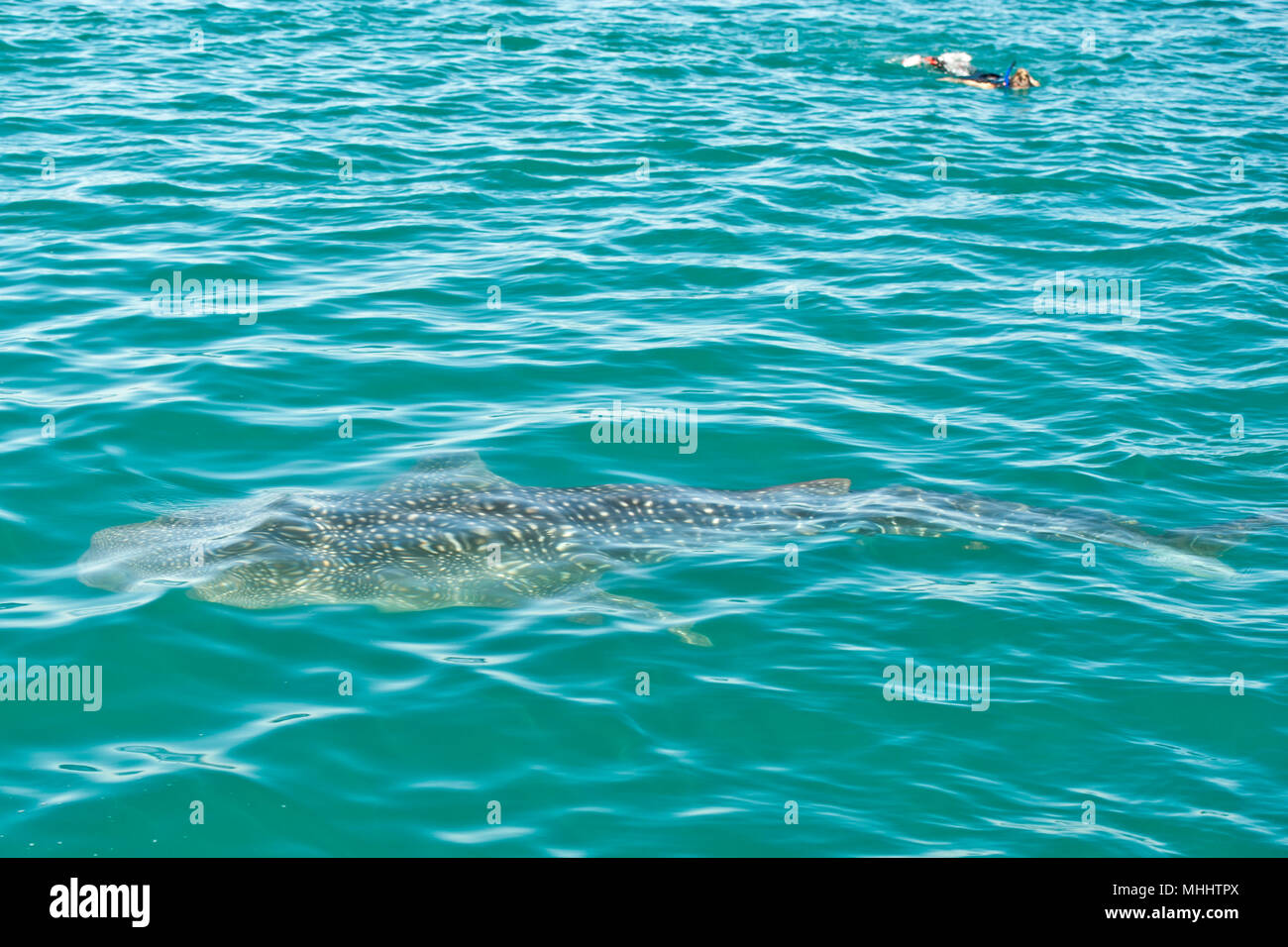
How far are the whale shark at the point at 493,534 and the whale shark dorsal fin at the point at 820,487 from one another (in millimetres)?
18

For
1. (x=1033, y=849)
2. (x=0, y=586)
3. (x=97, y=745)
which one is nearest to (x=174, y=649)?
(x=97, y=745)

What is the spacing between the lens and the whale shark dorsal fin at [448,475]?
37.9 feet

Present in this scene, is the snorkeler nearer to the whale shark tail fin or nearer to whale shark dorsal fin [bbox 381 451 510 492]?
the whale shark tail fin

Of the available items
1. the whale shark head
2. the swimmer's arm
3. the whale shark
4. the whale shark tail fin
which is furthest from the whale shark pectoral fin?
the swimmer's arm

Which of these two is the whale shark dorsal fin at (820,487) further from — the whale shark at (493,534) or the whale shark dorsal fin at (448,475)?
the whale shark dorsal fin at (448,475)

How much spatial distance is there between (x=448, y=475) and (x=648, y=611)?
100.0 inches

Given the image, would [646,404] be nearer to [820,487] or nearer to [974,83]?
[820,487]

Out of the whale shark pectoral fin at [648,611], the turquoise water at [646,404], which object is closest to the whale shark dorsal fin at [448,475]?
the turquoise water at [646,404]

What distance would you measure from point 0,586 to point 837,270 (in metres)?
11.4

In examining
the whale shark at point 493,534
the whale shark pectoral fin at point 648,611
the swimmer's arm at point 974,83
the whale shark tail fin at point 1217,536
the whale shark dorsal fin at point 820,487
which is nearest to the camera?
the whale shark pectoral fin at point 648,611

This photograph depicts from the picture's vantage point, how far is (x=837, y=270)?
18094mm

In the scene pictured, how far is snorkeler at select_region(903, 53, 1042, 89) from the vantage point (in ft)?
91.1

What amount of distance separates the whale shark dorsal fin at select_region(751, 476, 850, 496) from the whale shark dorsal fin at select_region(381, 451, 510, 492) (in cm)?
245

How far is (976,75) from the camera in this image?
28.0 metres
